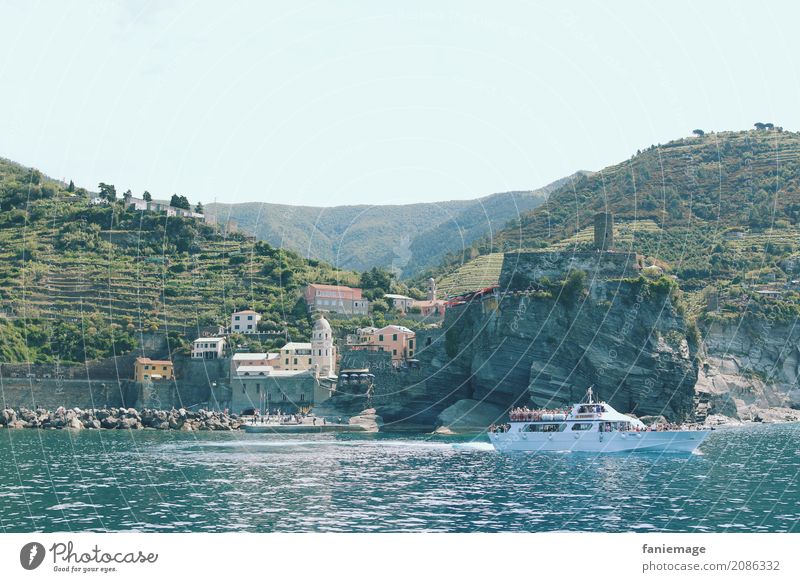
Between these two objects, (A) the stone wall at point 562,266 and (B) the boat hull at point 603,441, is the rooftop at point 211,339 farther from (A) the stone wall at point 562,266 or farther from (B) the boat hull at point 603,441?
(B) the boat hull at point 603,441

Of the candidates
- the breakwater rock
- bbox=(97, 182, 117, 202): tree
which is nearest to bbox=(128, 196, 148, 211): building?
bbox=(97, 182, 117, 202): tree

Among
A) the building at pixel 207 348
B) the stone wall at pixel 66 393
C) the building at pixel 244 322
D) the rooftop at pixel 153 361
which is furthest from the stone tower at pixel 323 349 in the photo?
the stone wall at pixel 66 393

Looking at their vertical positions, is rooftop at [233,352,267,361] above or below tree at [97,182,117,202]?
below

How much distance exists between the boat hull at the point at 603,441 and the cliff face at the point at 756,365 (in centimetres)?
4266

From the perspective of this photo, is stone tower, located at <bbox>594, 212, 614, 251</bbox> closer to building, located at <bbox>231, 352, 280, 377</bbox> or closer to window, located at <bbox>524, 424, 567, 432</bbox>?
window, located at <bbox>524, 424, 567, 432</bbox>

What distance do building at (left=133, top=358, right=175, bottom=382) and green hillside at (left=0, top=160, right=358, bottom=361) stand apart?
520 cm

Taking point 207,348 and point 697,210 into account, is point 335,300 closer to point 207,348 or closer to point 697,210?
point 207,348

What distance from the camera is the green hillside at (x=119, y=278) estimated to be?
398ft

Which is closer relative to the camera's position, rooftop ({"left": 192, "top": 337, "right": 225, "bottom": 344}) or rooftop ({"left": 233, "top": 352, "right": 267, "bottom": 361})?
rooftop ({"left": 233, "top": 352, "right": 267, "bottom": 361})

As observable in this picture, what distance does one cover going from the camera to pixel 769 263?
13588 centimetres

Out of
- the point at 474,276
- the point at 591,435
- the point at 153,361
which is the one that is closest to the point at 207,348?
the point at 153,361

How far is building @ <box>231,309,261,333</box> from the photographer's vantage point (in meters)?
124

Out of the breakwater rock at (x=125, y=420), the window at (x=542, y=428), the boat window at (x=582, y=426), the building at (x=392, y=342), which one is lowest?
the breakwater rock at (x=125, y=420)

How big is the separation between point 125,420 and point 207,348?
18.7 metres
